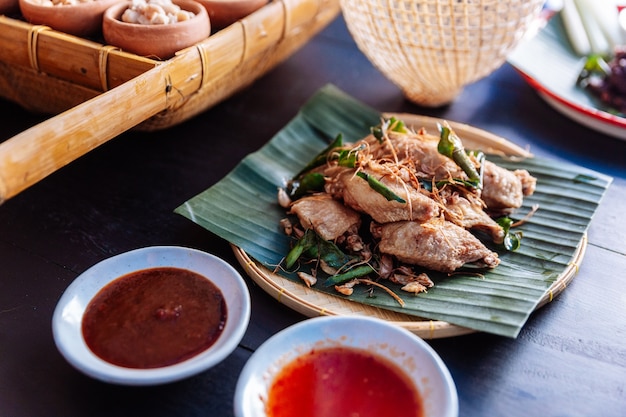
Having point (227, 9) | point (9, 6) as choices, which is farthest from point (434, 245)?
point (9, 6)

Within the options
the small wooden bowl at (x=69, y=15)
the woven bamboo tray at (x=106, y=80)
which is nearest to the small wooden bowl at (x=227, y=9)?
the woven bamboo tray at (x=106, y=80)

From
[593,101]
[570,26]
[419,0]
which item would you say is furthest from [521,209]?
[570,26]

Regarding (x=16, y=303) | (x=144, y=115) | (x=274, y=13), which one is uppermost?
(x=274, y=13)

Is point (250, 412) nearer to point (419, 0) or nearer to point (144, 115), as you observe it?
point (144, 115)

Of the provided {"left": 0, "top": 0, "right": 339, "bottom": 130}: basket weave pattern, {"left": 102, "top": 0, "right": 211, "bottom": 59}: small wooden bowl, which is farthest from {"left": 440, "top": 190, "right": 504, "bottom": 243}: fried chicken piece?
{"left": 102, "top": 0, "right": 211, "bottom": 59}: small wooden bowl

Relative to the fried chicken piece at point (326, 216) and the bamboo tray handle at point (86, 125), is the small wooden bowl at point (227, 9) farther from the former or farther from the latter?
the fried chicken piece at point (326, 216)

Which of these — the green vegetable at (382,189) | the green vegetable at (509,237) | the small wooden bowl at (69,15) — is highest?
the small wooden bowl at (69,15)
